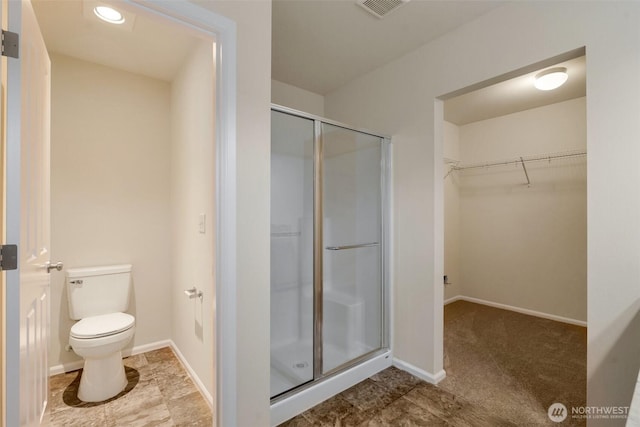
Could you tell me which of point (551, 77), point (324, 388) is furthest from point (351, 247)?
point (551, 77)

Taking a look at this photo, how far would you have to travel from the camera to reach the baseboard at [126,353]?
90.4 inches

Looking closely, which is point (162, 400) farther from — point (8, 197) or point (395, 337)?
point (395, 337)

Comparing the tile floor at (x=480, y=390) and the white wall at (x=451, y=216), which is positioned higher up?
the white wall at (x=451, y=216)

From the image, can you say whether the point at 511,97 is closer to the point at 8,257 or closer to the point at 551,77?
the point at 551,77

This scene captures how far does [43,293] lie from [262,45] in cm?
174

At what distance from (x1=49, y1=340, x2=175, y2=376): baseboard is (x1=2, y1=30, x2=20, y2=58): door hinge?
2385 millimetres

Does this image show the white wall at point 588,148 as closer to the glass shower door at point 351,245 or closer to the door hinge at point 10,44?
the glass shower door at point 351,245

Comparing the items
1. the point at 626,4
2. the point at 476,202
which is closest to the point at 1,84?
the point at 626,4

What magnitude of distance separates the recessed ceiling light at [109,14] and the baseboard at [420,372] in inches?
125

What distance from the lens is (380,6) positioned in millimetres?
1860

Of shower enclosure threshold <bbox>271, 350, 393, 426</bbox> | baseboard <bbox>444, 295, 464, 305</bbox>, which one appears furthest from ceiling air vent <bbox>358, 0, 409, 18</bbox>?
baseboard <bbox>444, 295, 464, 305</bbox>

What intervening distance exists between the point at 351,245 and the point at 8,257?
1932mm

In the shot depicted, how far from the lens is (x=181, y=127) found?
2.46 m

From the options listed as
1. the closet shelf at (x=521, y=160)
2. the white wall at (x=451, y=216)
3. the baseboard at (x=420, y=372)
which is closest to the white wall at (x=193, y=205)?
the baseboard at (x=420, y=372)
